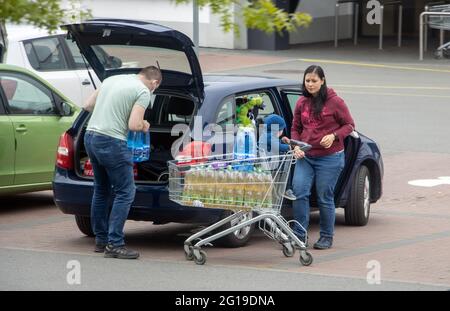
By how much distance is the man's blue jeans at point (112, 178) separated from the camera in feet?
33.2

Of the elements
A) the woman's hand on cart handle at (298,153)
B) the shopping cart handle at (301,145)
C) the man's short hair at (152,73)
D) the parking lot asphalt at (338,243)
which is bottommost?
the parking lot asphalt at (338,243)

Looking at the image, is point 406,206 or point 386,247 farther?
point 406,206

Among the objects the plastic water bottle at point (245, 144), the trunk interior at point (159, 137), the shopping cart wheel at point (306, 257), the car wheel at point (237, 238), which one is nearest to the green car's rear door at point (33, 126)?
the trunk interior at point (159, 137)

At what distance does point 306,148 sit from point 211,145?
2.71 feet

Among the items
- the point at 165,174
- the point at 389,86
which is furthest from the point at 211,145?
the point at 389,86

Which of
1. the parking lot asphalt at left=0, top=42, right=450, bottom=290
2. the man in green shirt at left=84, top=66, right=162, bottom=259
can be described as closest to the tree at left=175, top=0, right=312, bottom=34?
the parking lot asphalt at left=0, top=42, right=450, bottom=290

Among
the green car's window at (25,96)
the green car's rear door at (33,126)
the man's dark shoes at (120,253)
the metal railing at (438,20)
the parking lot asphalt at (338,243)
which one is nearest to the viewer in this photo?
the parking lot asphalt at (338,243)

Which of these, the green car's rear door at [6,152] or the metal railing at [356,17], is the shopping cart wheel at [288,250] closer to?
the green car's rear door at [6,152]

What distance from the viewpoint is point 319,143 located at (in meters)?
10.6

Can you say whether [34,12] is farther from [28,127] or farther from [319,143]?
[28,127]

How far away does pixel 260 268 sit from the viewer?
32.8 feet

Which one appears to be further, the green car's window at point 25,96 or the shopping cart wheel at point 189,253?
the green car's window at point 25,96

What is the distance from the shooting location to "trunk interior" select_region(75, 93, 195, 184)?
10.7m
